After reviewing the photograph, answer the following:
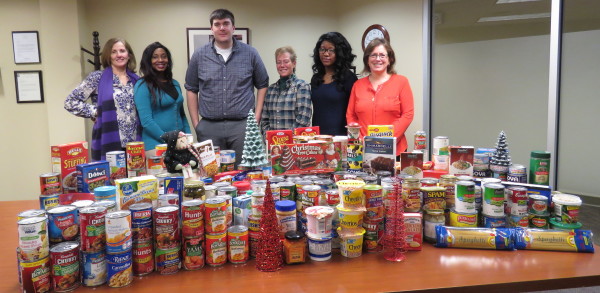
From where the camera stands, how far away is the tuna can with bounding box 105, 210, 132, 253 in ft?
4.15

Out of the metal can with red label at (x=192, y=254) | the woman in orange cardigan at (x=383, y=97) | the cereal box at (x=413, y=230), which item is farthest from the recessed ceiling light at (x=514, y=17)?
the metal can with red label at (x=192, y=254)

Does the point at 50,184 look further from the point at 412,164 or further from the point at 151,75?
the point at 412,164

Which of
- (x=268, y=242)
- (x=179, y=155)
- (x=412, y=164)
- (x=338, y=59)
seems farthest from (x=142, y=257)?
(x=338, y=59)

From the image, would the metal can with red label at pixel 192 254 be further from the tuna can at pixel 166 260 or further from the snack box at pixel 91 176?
the snack box at pixel 91 176

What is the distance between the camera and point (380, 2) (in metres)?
4.66

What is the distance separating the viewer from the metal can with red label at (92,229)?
1.28 m

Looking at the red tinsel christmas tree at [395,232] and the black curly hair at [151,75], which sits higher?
the black curly hair at [151,75]

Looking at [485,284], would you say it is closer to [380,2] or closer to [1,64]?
[380,2]

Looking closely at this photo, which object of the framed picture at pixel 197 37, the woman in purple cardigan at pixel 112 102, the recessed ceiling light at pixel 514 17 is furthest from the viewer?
the framed picture at pixel 197 37

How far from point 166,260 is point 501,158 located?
1617 mm

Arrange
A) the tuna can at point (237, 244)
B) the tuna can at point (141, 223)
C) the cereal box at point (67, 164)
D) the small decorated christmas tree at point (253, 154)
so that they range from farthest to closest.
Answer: the small decorated christmas tree at point (253, 154)
the cereal box at point (67, 164)
the tuna can at point (237, 244)
the tuna can at point (141, 223)

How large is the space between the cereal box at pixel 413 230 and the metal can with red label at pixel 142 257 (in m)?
0.96

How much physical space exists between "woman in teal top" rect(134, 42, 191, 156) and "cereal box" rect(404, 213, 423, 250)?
2.17 meters

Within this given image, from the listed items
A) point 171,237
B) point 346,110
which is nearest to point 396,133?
point 346,110
